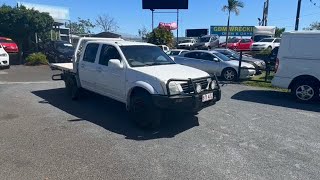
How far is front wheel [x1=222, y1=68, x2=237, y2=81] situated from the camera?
13502 millimetres

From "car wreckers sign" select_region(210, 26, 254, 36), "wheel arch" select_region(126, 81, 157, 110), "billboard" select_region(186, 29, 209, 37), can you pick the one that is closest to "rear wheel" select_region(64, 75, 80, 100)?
"wheel arch" select_region(126, 81, 157, 110)

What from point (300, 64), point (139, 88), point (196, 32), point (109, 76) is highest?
point (196, 32)

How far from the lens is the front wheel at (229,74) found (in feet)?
44.3

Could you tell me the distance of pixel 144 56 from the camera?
6.87 metres

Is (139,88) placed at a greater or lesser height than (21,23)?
lesser

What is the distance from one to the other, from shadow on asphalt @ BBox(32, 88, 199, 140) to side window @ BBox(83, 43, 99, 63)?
1.28 m

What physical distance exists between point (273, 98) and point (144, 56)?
5.08 m

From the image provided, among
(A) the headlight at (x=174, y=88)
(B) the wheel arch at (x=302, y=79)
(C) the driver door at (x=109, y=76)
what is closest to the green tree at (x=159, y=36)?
(B) the wheel arch at (x=302, y=79)

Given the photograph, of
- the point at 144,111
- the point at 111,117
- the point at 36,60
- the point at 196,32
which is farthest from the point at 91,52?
the point at 196,32

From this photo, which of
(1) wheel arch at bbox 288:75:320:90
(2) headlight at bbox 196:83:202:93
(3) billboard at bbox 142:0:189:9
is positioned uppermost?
(3) billboard at bbox 142:0:189:9

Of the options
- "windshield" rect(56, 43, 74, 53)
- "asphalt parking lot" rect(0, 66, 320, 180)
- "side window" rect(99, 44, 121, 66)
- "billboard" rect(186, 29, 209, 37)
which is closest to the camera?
"asphalt parking lot" rect(0, 66, 320, 180)

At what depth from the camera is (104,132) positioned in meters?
5.85

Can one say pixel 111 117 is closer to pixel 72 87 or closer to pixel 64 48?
pixel 72 87

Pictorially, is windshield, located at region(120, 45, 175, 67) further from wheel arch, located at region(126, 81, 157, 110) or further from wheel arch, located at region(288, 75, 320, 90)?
wheel arch, located at region(288, 75, 320, 90)
